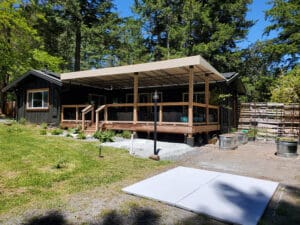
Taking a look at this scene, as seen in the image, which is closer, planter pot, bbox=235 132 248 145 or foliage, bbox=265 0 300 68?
planter pot, bbox=235 132 248 145

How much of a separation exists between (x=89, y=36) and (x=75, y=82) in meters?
11.0

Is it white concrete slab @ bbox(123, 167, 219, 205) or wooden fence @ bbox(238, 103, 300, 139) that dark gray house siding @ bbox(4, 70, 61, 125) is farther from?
wooden fence @ bbox(238, 103, 300, 139)

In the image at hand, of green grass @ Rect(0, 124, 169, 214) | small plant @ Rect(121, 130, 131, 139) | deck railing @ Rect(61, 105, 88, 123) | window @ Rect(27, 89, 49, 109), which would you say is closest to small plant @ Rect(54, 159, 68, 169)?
green grass @ Rect(0, 124, 169, 214)

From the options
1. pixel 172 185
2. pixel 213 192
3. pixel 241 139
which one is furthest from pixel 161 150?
pixel 241 139

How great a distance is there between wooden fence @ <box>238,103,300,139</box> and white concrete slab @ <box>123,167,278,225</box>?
910 centimetres

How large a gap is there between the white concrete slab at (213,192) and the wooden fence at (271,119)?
9101 mm

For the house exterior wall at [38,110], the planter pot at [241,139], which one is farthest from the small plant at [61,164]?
the house exterior wall at [38,110]

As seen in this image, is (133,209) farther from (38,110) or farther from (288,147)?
(38,110)

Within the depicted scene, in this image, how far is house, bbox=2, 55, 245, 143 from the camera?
1077 centimetres

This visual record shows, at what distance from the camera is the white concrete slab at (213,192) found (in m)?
3.56

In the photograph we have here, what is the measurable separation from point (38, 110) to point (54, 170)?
1089cm

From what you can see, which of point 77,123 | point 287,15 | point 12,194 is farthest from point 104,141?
point 287,15

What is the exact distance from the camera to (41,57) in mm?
21078

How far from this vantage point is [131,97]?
1720 centimetres
